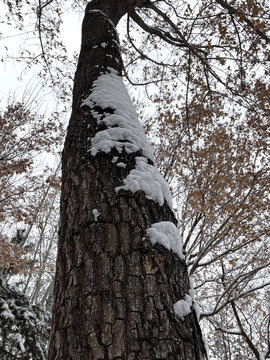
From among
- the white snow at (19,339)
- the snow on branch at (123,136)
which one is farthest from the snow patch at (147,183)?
the white snow at (19,339)

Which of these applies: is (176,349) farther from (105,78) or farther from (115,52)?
(115,52)

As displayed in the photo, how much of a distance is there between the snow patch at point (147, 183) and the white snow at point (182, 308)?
0.49m

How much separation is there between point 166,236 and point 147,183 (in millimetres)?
320

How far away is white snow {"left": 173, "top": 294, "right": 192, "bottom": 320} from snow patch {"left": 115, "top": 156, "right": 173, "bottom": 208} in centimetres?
49

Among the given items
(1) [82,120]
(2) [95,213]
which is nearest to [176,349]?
(2) [95,213]

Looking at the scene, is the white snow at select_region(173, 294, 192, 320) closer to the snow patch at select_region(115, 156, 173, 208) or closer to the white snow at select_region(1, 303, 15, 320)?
the snow patch at select_region(115, 156, 173, 208)

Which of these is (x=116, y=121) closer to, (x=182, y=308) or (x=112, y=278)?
(x=112, y=278)

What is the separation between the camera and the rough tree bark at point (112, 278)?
88 cm

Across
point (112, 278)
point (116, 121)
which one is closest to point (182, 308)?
point (112, 278)

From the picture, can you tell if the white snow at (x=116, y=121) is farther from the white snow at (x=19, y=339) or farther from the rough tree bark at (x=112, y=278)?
the white snow at (x=19, y=339)

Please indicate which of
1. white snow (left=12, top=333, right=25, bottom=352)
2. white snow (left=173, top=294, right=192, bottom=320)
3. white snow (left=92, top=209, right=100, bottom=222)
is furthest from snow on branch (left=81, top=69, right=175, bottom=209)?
white snow (left=12, top=333, right=25, bottom=352)

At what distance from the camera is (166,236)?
1.19m

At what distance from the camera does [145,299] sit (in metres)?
0.96

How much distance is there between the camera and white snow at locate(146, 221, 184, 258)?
1.15 m
